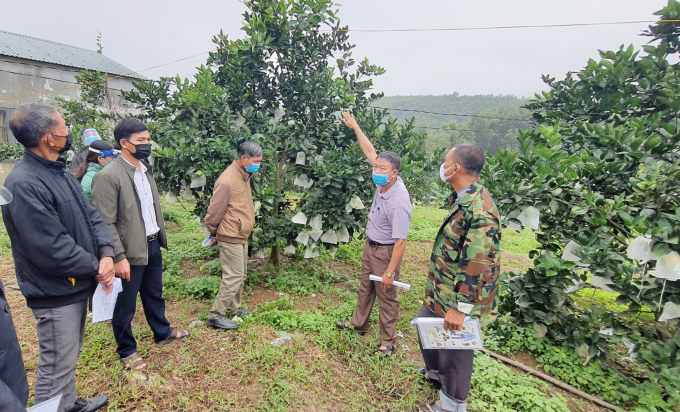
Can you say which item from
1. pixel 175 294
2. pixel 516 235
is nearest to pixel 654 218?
pixel 175 294

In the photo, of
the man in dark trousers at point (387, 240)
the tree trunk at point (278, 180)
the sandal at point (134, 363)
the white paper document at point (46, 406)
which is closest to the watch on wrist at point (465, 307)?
the man in dark trousers at point (387, 240)

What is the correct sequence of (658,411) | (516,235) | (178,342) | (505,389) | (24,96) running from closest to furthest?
(658,411) → (505,389) → (178,342) → (516,235) → (24,96)

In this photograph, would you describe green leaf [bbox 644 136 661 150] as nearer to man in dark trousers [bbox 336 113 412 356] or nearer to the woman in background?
man in dark trousers [bbox 336 113 412 356]

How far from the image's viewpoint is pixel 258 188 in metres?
4.00

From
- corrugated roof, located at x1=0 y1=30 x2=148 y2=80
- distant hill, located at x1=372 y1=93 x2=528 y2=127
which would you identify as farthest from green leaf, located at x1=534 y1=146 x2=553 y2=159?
distant hill, located at x1=372 y1=93 x2=528 y2=127

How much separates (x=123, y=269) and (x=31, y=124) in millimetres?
1076

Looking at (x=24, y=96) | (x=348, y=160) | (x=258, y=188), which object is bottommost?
(x=258, y=188)

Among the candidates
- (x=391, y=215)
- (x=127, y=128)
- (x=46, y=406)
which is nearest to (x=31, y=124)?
(x=127, y=128)

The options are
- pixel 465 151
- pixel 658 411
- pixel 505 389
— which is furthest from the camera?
pixel 505 389

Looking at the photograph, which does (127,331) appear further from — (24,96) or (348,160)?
(24,96)

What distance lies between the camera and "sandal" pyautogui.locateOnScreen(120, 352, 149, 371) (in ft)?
8.75

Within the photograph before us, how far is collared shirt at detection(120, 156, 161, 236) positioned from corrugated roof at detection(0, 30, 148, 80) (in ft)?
46.3

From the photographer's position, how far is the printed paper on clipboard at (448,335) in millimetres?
2270

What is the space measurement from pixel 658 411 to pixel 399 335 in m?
2.11
